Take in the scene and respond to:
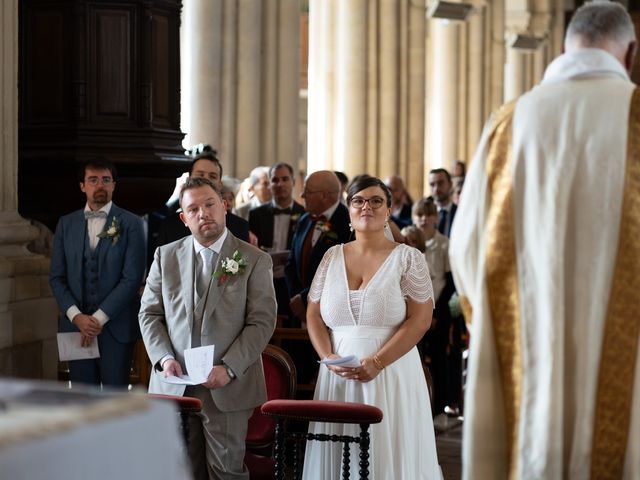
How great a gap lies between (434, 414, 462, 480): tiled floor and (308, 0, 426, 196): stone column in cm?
858

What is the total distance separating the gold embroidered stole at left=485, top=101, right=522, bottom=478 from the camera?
4.04 metres

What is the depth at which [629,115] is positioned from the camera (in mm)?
3959

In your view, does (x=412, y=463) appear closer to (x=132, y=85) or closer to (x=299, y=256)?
(x=299, y=256)

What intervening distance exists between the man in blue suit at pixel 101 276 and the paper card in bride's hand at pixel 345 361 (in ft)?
4.75

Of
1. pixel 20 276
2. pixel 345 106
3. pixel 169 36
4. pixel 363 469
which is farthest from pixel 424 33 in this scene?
pixel 363 469

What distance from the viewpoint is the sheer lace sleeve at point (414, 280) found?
5.95 meters

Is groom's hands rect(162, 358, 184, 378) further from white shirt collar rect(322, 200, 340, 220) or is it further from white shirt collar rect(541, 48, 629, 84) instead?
white shirt collar rect(322, 200, 340, 220)

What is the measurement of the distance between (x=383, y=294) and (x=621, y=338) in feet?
6.83

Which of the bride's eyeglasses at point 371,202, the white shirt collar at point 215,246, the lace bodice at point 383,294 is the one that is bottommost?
the lace bodice at point 383,294

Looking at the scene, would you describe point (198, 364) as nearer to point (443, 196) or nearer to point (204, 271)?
point (204, 271)

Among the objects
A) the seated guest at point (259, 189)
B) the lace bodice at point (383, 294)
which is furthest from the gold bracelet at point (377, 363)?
the seated guest at point (259, 189)

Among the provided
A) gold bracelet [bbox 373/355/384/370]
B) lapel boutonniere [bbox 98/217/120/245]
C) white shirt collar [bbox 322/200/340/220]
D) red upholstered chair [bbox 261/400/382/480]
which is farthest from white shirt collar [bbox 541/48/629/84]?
white shirt collar [bbox 322/200/340/220]

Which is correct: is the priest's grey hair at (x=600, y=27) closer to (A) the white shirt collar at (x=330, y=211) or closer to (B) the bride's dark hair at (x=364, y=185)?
(B) the bride's dark hair at (x=364, y=185)

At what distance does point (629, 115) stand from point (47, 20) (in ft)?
16.0
